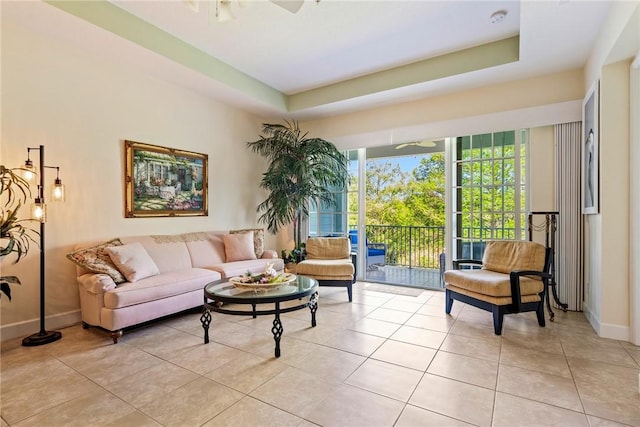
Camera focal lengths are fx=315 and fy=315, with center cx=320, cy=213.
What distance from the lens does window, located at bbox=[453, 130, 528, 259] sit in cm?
417

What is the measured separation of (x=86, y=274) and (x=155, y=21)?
2.67 meters

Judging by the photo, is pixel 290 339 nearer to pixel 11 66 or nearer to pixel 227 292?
pixel 227 292

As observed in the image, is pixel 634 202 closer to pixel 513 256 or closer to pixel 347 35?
pixel 513 256

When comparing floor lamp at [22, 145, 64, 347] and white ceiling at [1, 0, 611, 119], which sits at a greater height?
white ceiling at [1, 0, 611, 119]

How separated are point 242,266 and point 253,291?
1417 millimetres

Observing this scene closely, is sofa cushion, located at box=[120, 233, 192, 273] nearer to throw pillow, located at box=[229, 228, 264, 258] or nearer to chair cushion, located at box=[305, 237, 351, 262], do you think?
throw pillow, located at box=[229, 228, 264, 258]

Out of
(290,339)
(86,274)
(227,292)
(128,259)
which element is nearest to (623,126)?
(290,339)

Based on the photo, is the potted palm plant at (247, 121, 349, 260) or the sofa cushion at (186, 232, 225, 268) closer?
the sofa cushion at (186, 232, 225, 268)

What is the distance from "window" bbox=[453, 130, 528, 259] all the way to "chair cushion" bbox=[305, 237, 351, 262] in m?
1.60

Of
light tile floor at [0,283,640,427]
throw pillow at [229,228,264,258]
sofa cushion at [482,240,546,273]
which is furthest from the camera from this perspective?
throw pillow at [229,228,264,258]

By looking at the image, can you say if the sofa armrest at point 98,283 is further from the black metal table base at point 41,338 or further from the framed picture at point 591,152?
the framed picture at point 591,152

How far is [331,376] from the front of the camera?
2.22 metres

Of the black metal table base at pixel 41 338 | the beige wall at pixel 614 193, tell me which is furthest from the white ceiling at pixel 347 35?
the black metal table base at pixel 41 338

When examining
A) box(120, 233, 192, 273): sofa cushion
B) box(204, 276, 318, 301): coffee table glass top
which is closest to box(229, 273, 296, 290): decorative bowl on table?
box(204, 276, 318, 301): coffee table glass top
